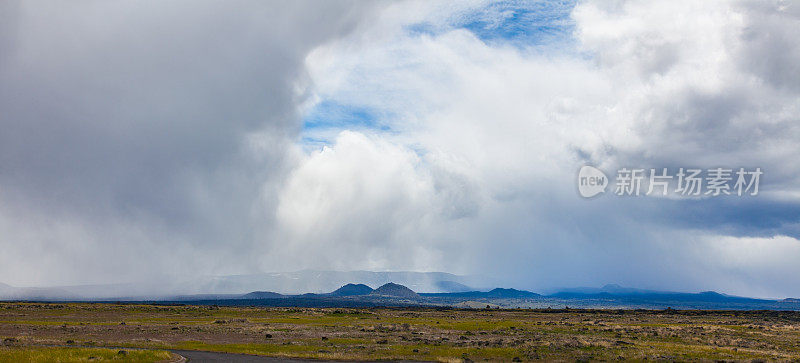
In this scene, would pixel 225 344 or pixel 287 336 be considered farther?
pixel 287 336

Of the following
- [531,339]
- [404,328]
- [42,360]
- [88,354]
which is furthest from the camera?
[404,328]

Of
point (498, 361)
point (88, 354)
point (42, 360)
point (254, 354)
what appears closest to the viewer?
point (42, 360)

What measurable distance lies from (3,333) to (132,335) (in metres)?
15.3

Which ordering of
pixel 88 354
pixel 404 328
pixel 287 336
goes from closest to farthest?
pixel 88 354, pixel 287 336, pixel 404 328

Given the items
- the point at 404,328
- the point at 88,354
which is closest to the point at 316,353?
the point at 88,354

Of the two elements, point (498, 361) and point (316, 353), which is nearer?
point (498, 361)

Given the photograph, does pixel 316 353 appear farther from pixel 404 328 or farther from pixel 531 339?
pixel 404 328

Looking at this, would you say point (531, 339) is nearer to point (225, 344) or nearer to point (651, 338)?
point (651, 338)

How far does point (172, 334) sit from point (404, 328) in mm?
31283

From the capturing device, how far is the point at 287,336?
61469 mm

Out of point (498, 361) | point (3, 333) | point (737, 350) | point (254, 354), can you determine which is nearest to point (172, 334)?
point (3, 333)

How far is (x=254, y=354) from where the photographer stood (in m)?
43.2

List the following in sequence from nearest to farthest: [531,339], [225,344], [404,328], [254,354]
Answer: [254,354]
[225,344]
[531,339]
[404,328]

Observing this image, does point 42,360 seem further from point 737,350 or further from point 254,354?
point 737,350
